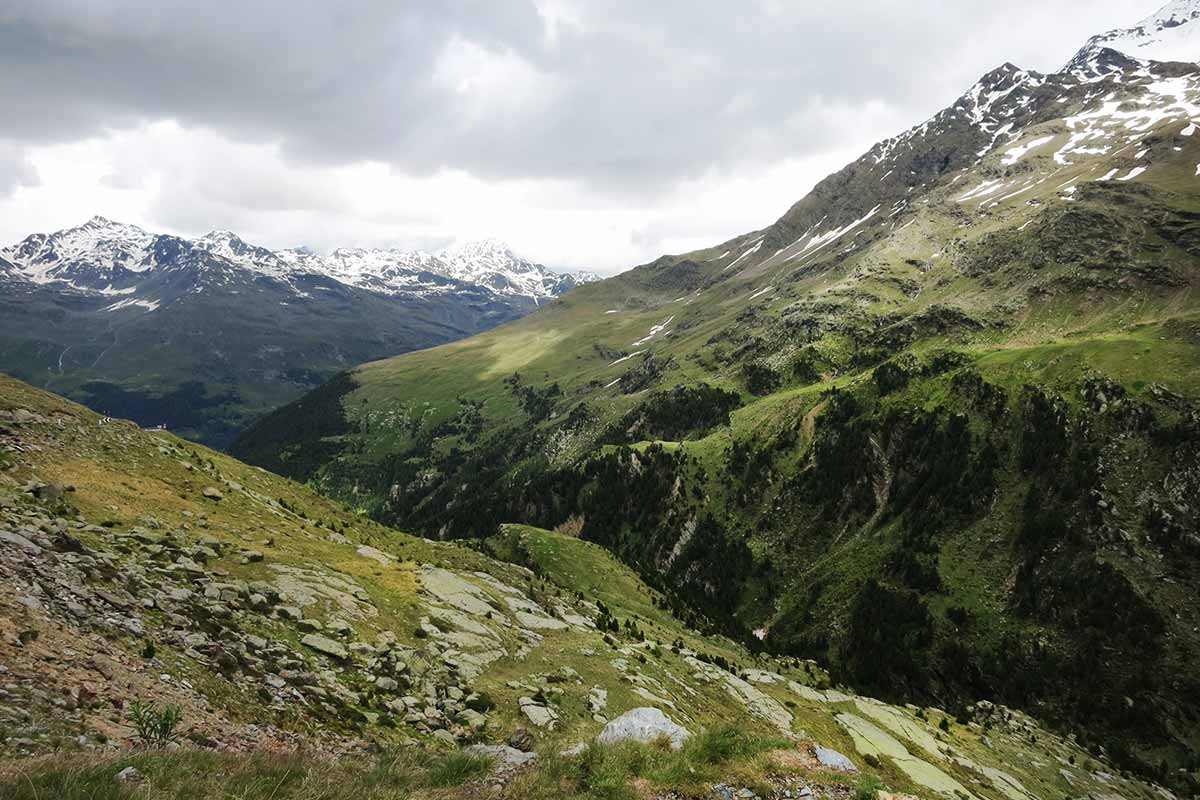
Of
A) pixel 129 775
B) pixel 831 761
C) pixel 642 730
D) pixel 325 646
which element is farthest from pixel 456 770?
pixel 831 761

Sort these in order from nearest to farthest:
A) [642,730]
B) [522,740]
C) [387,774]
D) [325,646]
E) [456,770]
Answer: [387,774] → [456,770] → [642,730] → [522,740] → [325,646]

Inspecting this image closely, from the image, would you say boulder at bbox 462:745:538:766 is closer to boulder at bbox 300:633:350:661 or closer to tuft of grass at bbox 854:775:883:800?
boulder at bbox 300:633:350:661

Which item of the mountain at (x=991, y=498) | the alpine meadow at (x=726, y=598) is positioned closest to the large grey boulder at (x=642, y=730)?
the alpine meadow at (x=726, y=598)

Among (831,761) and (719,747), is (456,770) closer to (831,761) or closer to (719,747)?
(719,747)

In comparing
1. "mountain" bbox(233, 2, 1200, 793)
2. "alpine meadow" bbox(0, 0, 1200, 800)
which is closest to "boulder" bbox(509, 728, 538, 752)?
"alpine meadow" bbox(0, 0, 1200, 800)

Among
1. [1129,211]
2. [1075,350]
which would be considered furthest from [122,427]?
[1129,211]

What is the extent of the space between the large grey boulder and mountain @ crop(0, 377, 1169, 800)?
0.50 feet

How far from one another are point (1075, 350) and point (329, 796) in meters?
141

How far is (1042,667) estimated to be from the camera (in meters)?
73.8

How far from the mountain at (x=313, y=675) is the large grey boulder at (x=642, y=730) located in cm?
15

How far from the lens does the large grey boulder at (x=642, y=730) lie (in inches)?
704

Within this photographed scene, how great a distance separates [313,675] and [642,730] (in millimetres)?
11356

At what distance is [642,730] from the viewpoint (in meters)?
18.9

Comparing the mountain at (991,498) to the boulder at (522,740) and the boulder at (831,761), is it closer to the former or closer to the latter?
the boulder at (831,761)
